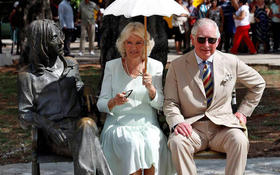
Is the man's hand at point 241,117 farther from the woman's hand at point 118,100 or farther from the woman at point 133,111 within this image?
the woman's hand at point 118,100

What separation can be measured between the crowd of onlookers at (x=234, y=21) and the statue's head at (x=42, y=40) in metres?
12.2

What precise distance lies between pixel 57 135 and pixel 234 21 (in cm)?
1348

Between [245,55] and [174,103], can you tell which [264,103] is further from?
[245,55]

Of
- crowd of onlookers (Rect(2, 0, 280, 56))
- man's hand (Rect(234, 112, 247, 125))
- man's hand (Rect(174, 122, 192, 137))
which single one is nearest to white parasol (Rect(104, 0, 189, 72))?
man's hand (Rect(174, 122, 192, 137))

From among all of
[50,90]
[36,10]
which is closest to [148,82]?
[50,90]

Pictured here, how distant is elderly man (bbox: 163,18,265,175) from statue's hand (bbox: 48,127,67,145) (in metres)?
0.88

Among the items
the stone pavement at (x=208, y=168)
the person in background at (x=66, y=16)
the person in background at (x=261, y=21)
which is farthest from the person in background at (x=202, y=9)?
the stone pavement at (x=208, y=168)

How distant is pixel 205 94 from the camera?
16.9 feet

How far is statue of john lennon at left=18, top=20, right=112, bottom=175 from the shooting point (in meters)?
5.01

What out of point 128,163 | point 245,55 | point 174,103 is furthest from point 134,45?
point 245,55

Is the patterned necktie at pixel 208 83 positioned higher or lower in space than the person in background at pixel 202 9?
lower

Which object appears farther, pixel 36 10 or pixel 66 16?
pixel 66 16

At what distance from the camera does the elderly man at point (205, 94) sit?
16.5 ft

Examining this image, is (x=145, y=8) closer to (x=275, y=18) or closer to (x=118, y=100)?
(x=118, y=100)
